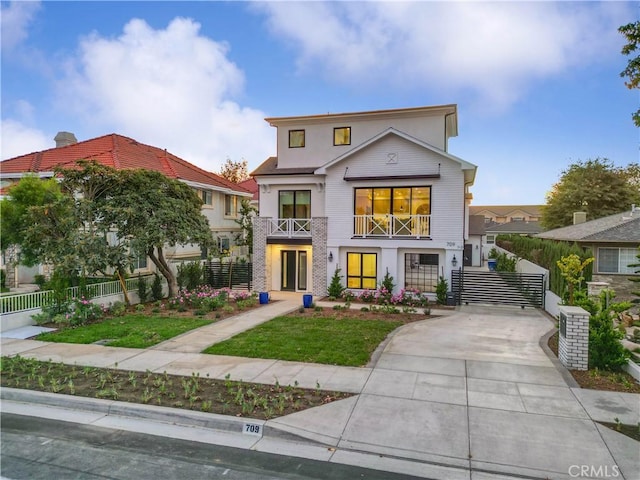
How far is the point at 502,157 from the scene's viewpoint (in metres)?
26.0

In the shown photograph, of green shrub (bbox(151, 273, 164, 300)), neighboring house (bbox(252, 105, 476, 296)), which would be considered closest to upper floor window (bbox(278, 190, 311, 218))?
neighboring house (bbox(252, 105, 476, 296))

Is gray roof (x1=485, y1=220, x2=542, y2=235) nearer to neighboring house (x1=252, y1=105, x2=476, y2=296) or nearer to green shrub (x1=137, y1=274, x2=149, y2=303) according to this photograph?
neighboring house (x1=252, y1=105, x2=476, y2=296)

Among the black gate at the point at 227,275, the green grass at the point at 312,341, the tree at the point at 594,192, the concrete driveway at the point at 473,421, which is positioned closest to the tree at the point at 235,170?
the black gate at the point at 227,275

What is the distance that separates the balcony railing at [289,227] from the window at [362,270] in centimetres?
268

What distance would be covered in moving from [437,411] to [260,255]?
48.8 ft

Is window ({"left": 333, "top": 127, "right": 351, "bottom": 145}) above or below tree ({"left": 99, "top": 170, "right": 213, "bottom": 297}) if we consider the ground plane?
above

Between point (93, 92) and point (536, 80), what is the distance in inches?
794

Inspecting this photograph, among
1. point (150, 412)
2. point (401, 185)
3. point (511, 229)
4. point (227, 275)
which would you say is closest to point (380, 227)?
point (401, 185)

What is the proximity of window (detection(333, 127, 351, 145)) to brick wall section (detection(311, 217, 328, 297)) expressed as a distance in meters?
4.46

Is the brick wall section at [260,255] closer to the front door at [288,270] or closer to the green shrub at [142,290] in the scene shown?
the front door at [288,270]

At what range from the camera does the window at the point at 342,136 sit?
805 inches

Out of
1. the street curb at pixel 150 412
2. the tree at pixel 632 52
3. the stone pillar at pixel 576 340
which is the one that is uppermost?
the tree at pixel 632 52

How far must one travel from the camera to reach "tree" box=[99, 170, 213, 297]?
47.3 ft

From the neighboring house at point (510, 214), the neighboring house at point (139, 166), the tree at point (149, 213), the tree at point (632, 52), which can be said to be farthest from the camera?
the neighboring house at point (510, 214)
